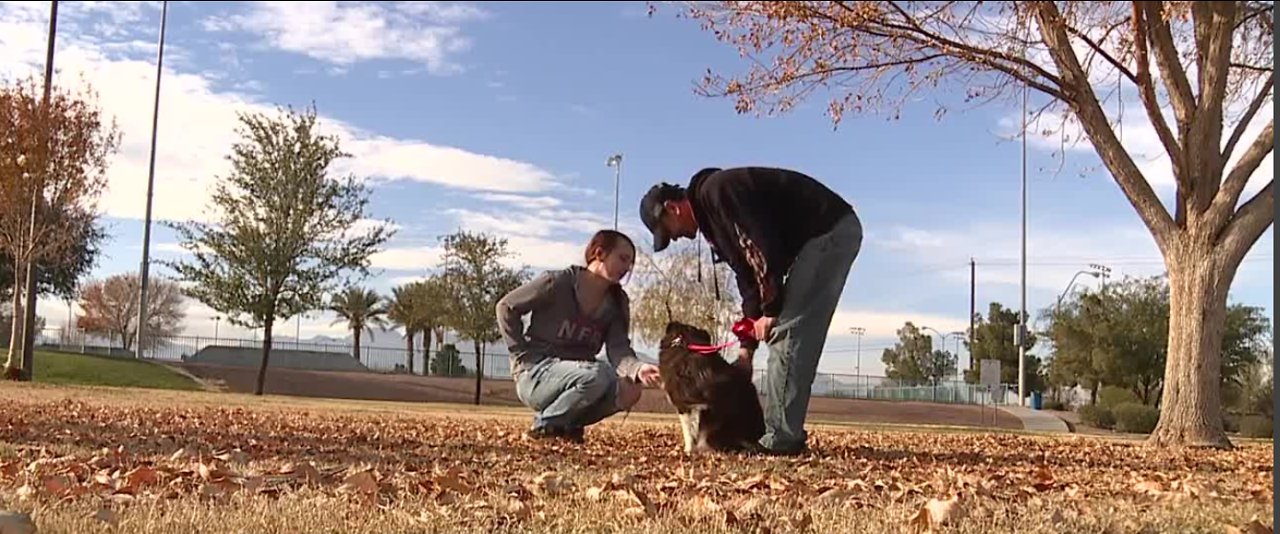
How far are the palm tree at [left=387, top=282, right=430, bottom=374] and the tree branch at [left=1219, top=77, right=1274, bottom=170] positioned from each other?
1312 inches

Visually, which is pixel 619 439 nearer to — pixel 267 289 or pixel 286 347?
pixel 267 289

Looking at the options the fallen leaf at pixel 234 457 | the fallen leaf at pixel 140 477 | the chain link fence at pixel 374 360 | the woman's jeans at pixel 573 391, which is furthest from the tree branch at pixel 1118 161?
the chain link fence at pixel 374 360

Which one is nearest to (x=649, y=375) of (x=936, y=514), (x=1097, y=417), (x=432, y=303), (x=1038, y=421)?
(x=936, y=514)

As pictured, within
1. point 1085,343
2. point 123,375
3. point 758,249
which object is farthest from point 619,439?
point 1085,343

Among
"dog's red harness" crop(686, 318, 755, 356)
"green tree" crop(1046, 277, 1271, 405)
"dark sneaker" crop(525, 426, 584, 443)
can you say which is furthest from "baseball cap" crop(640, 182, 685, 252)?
"green tree" crop(1046, 277, 1271, 405)

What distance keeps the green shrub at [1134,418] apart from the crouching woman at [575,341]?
21424mm

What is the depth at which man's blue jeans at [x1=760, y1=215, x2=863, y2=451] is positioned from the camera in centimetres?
593

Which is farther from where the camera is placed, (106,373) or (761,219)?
(106,373)

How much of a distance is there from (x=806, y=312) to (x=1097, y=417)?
2765cm

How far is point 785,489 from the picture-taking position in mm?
4277

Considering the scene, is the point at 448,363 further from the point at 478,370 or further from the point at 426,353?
the point at 478,370

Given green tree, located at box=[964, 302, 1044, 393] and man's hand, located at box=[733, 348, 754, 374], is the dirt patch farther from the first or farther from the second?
man's hand, located at box=[733, 348, 754, 374]

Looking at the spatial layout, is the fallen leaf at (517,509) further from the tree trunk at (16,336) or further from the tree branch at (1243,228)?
the tree trunk at (16,336)

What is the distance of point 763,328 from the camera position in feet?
19.7
